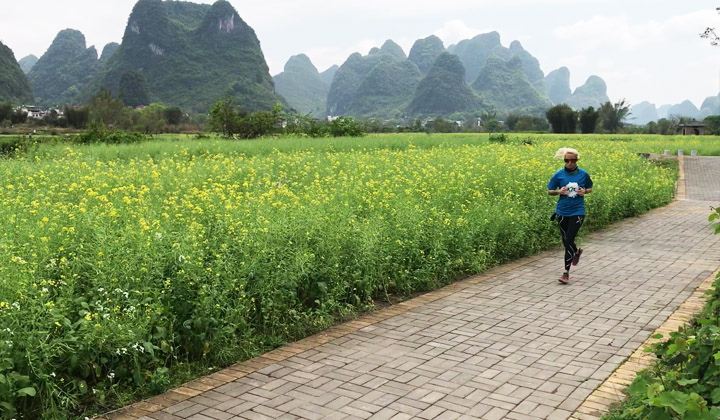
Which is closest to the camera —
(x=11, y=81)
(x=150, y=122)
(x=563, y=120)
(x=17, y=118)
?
(x=17, y=118)

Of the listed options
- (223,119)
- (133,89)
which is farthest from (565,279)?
(133,89)

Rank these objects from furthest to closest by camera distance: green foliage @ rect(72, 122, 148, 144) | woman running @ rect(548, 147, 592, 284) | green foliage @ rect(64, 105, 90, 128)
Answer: green foliage @ rect(64, 105, 90, 128) → green foliage @ rect(72, 122, 148, 144) → woman running @ rect(548, 147, 592, 284)

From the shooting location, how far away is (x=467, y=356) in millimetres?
5055

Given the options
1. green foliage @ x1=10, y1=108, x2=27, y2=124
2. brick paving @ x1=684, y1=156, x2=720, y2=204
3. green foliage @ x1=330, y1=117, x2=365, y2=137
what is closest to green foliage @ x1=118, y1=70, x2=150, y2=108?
green foliage @ x1=10, y1=108, x2=27, y2=124

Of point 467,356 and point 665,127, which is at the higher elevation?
point 665,127

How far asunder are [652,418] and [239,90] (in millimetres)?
114555

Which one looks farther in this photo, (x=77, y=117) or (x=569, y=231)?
(x=77, y=117)

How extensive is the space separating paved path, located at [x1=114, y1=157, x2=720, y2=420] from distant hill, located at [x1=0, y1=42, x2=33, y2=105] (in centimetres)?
10106

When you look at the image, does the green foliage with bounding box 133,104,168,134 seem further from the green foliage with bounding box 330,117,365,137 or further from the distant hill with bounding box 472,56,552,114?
the distant hill with bounding box 472,56,552,114

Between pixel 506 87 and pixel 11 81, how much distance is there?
126305 millimetres

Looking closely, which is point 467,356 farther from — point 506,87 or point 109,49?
point 109,49

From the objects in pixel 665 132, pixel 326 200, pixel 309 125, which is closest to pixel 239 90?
pixel 665 132

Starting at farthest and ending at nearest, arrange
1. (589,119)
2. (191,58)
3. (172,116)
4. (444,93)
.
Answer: (444,93) < (191,58) < (172,116) < (589,119)

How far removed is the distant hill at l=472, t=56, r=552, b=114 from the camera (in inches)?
6915
